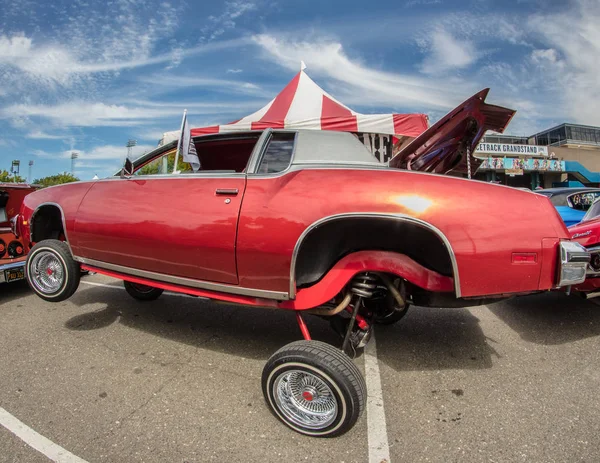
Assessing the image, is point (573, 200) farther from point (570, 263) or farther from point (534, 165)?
point (534, 165)

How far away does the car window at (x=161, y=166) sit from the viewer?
10.2 feet

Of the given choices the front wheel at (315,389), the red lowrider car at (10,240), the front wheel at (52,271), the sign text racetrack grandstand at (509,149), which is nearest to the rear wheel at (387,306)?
the front wheel at (315,389)

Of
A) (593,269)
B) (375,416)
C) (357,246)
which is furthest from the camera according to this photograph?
(593,269)

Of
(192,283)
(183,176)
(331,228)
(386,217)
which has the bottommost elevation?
(192,283)

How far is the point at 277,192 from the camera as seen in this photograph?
2.18 m

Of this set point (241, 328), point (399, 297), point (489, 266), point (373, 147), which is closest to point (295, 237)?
point (399, 297)

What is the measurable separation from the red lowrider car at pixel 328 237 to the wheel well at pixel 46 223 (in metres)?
0.62

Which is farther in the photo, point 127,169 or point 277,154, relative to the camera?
point 127,169

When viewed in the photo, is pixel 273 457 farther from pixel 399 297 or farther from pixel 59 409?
pixel 59 409

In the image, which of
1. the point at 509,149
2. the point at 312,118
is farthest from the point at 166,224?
the point at 509,149

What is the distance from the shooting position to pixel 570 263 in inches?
75.6

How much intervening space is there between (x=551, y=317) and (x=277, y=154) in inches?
140

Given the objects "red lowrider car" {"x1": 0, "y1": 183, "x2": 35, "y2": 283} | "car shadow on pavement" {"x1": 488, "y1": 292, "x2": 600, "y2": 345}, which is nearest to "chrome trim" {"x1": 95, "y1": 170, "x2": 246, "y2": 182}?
"red lowrider car" {"x1": 0, "y1": 183, "x2": 35, "y2": 283}

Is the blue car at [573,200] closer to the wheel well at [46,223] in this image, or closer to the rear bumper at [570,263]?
the rear bumper at [570,263]
